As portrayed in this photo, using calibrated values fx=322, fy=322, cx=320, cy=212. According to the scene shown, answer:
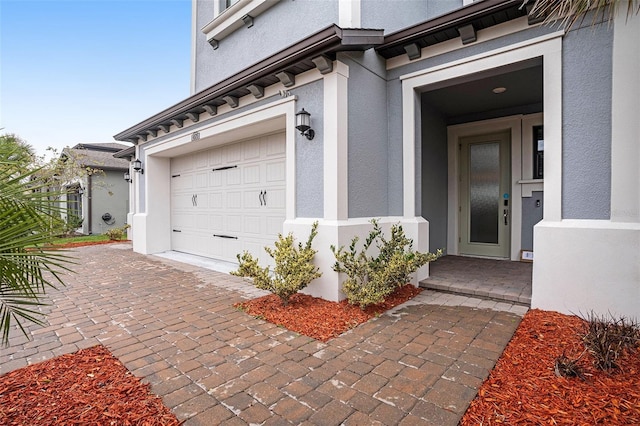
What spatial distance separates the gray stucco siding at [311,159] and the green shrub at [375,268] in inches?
30.4

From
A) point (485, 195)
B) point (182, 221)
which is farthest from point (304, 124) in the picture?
point (182, 221)

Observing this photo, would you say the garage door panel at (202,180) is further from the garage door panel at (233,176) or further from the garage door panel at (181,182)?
the garage door panel at (233,176)

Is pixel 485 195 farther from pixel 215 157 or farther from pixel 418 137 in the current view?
pixel 215 157

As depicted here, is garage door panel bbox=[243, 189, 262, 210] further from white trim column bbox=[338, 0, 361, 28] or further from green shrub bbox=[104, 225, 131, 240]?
Result: green shrub bbox=[104, 225, 131, 240]

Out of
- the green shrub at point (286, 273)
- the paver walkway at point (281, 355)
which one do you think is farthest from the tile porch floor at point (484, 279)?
the green shrub at point (286, 273)

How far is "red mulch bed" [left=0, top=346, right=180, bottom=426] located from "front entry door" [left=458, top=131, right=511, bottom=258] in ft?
22.4

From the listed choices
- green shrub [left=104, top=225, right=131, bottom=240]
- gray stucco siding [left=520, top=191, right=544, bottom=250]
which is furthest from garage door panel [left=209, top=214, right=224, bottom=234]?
green shrub [left=104, top=225, right=131, bottom=240]

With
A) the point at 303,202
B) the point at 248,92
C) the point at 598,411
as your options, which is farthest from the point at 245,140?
the point at 598,411

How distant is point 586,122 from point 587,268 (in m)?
1.65

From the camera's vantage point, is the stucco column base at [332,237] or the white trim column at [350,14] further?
the white trim column at [350,14]

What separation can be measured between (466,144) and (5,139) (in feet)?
25.3

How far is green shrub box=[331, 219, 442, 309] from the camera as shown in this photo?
4.04m

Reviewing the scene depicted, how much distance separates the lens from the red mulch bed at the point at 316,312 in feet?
11.7

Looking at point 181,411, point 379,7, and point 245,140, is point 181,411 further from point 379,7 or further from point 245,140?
point 379,7
